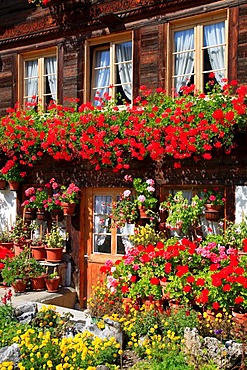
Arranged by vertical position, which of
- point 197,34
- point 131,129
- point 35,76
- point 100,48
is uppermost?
point 100,48

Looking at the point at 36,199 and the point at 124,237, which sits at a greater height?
the point at 36,199

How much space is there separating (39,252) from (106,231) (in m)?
Result: 1.36

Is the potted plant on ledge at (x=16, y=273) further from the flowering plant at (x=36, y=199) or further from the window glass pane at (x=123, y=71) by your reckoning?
the window glass pane at (x=123, y=71)

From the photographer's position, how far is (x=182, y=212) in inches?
299

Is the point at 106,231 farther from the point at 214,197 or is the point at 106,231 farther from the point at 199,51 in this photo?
the point at 199,51

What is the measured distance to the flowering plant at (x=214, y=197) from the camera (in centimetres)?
747

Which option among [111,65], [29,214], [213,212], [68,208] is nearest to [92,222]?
[68,208]

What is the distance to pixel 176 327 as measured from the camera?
591cm

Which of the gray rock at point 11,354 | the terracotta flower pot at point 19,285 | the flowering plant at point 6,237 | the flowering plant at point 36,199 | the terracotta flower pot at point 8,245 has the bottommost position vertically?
the gray rock at point 11,354

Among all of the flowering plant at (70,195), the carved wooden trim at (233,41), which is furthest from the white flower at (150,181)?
the carved wooden trim at (233,41)

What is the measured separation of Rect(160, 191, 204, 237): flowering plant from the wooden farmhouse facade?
0.26m

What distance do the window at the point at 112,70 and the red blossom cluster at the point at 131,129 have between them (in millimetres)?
418

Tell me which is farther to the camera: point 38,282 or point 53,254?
point 53,254

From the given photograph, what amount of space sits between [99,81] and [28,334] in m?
5.36
